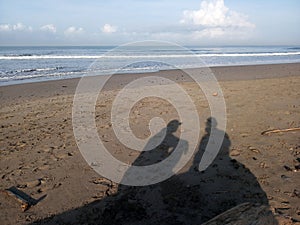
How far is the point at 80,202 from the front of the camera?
3.99 meters

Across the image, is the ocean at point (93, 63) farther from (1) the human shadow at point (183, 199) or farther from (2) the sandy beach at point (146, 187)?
(1) the human shadow at point (183, 199)

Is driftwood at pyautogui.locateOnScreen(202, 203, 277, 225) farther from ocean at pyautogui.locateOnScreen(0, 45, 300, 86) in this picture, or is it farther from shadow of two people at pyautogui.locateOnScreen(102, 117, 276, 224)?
ocean at pyautogui.locateOnScreen(0, 45, 300, 86)

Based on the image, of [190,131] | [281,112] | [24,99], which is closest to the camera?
[190,131]

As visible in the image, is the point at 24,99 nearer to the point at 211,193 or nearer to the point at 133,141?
the point at 133,141

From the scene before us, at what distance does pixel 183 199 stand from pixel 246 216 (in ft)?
4.14

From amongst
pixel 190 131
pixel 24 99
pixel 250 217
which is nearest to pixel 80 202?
pixel 250 217

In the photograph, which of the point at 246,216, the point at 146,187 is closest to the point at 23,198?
the point at 146,187

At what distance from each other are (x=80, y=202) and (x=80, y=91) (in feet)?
30.0

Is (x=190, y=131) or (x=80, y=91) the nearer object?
(x=190, y=131)

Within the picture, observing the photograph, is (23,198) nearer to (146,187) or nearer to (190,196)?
→ (146,187)

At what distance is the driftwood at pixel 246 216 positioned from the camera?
2.71m

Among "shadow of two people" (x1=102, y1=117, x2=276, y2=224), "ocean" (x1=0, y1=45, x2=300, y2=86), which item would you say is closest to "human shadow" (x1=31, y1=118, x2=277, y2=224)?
"shadow of two people" (x1=102, y1=117, x2=276, y2=224)

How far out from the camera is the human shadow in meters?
3.57

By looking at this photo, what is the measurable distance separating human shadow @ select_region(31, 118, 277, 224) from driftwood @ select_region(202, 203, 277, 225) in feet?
0.10
